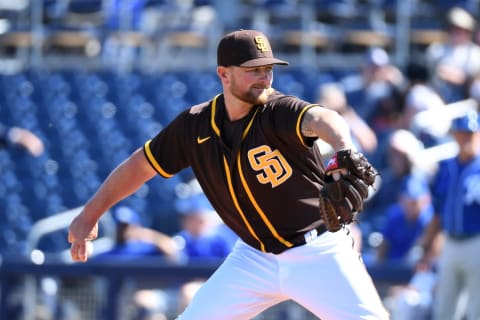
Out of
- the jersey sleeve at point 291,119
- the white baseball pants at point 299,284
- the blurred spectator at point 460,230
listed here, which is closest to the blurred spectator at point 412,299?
the blurred spectator at point 460,230

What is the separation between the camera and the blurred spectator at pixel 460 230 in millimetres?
7555

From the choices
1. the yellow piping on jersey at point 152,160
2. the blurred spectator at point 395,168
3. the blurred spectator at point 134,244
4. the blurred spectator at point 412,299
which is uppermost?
the yellow piping on jersey at point 152,160

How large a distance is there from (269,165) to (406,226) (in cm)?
349

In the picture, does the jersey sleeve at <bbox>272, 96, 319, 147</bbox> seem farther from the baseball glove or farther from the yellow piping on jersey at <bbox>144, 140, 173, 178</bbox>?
the yellow piping on jersey at <bbox>144, 140, 173, 178</bbox>

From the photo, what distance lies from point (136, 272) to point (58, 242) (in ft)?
8.71

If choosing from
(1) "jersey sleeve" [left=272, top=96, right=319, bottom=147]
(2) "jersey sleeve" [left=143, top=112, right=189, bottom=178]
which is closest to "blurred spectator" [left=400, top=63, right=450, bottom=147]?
(2) "jersey sleeve" [left=143, top=112, right=189, bottom=178]

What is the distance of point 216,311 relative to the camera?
508cm

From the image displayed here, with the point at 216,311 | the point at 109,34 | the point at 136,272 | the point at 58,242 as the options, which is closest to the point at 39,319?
the point at 136,272

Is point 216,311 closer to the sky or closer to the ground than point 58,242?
closer to the sky

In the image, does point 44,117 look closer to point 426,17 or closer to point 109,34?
point 109,34

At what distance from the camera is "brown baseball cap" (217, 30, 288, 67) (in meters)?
4.93

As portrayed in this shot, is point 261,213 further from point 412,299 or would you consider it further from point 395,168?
point 395,168

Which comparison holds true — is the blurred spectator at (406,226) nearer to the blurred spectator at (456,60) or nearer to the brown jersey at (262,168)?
the blurred spectator at (456,60)

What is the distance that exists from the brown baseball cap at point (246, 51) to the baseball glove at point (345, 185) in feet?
2.30
